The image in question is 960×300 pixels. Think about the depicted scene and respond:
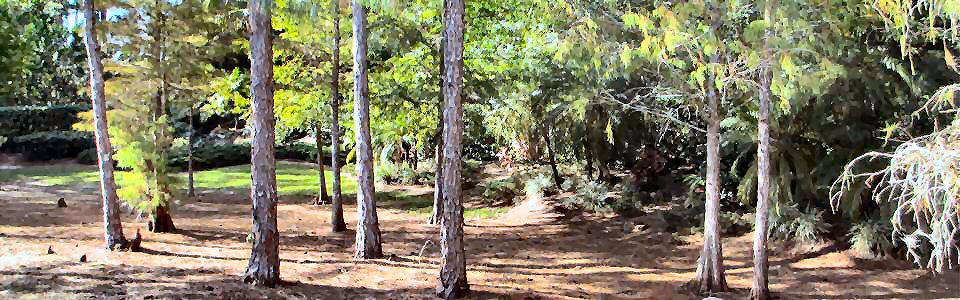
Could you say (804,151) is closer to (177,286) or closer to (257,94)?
(257,94)

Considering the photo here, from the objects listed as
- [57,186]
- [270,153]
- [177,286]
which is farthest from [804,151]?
[57,186]

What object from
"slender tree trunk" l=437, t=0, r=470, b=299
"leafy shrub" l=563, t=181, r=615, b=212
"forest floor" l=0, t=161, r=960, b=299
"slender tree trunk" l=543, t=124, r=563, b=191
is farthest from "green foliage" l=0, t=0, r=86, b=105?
"slender tree trunk" l=437, t=0, r=470, b=299

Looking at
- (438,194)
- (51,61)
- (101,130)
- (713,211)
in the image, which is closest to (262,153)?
(101,130)

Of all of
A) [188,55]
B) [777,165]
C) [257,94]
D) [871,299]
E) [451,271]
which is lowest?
[871,299]

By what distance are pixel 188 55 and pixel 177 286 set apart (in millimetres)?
6687

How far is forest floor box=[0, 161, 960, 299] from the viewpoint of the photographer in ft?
25.1

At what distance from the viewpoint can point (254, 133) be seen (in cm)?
746

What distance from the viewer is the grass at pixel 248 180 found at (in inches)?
738

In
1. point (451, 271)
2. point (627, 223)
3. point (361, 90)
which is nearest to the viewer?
point (451, 271)

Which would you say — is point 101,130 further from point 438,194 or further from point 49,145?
point 49,145

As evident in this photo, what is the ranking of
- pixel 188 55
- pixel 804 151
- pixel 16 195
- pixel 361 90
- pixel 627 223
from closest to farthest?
1. pixel 361 90
2. pixel 804 151
3. pixel 188 55
4. pixel 627 223
5. pixel 16 195

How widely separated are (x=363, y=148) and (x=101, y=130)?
356cm

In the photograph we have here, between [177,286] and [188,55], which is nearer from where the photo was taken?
[177,286]

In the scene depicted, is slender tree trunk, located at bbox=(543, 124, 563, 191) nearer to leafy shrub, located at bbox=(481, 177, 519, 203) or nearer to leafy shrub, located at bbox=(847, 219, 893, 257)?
leafy shrub, located at bbox=(481, 177, 519, 203)
